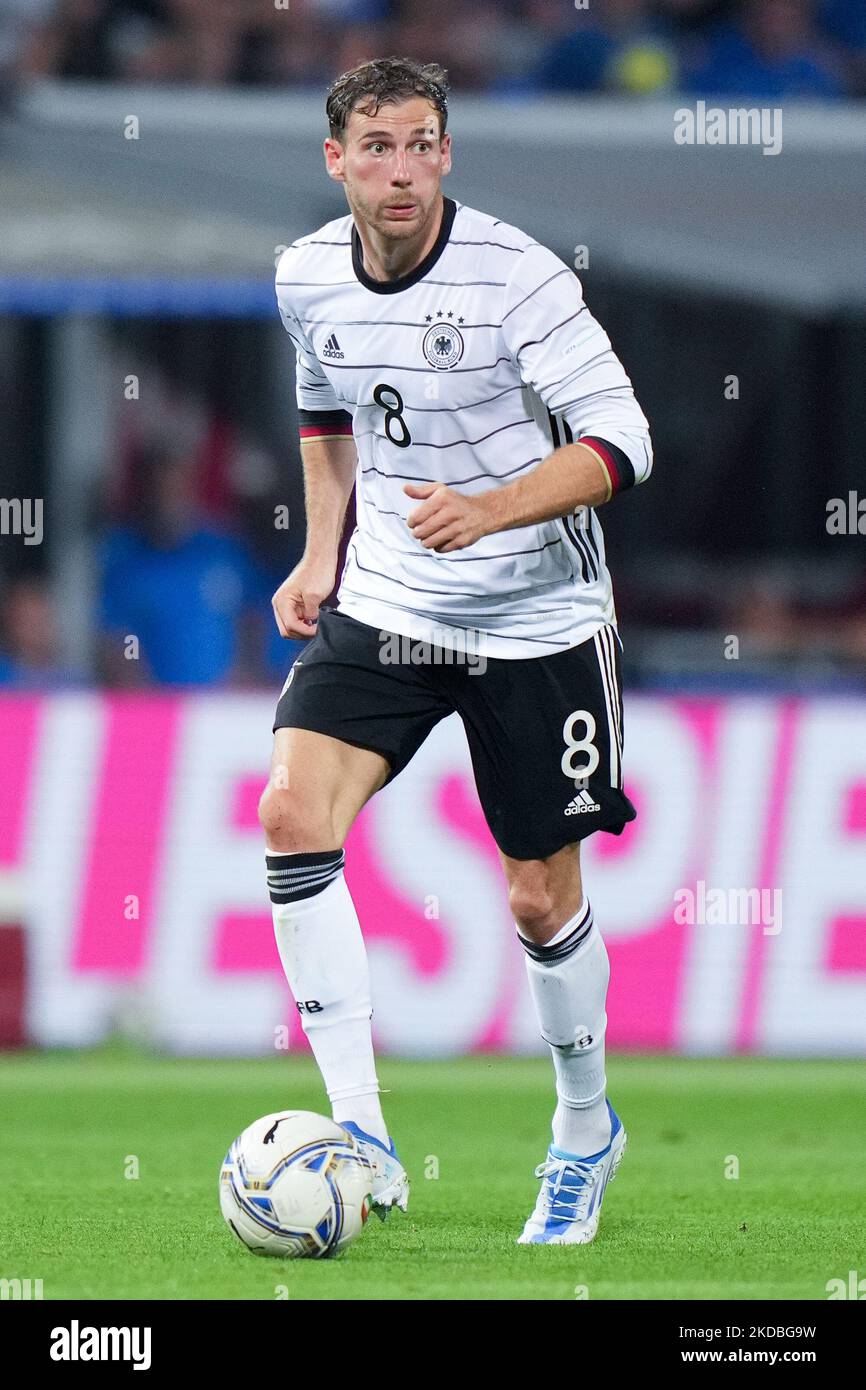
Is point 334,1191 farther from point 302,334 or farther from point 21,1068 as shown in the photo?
point 21,1068

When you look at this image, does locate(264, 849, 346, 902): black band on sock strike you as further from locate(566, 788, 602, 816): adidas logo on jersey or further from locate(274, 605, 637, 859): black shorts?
locate(566, 788, 602, 816): adidas logo on jersey

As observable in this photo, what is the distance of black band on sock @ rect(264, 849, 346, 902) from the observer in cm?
494

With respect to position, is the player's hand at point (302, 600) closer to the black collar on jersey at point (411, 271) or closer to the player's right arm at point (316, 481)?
the player's right arm at point (316, 481)

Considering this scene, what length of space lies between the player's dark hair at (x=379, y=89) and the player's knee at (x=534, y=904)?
1554 millimetres

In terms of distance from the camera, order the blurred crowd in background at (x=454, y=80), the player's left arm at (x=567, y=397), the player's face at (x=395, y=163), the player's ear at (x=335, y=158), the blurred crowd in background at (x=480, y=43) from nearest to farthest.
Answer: the player's left arm at (x=567, y=397) < the player's face at (x=395, y=163) < the player's ear at (x=335, y=158) < the blurred crowd in background at (x=454, y=80) < the blurred crowd in background at (x=480, y=43)

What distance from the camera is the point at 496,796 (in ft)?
16.9

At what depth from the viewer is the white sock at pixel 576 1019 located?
5.16 meters

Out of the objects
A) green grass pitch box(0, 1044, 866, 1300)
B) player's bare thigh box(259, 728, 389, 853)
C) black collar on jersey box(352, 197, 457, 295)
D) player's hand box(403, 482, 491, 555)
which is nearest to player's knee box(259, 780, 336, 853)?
player's bare thigh box(259, 728, 389, 853)

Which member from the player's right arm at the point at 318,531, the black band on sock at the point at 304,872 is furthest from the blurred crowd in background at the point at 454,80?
the black band on sock at the point at 304,872

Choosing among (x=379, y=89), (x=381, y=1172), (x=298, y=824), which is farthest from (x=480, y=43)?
(x=381, y=1172)

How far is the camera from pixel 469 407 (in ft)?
16.4

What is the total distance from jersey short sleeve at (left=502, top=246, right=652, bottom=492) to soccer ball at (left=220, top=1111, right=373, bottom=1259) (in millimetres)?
1435

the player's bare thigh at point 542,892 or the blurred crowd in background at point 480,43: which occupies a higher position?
the blurred crowd in background at point 480,43

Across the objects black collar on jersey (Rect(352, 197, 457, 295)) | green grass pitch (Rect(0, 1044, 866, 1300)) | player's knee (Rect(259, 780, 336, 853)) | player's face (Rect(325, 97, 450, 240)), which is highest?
player's face (Rect(325, 97, 450, 240))
